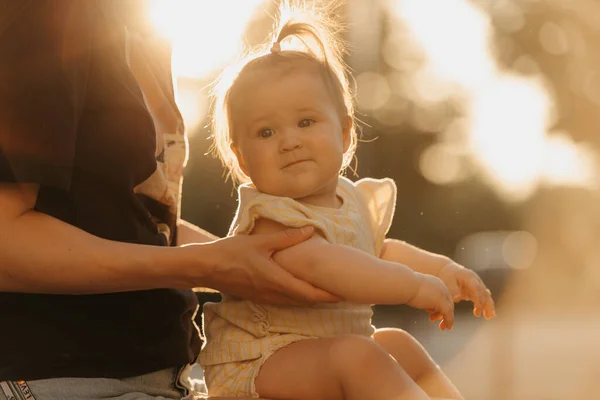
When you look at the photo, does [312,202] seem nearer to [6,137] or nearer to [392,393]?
[392,393]

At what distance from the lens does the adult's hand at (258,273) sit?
1.93 metres

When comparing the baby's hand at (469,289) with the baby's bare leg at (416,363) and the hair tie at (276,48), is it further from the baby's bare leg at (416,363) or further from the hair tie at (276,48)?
the hair tie at (276,48)

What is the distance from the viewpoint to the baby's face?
226cm

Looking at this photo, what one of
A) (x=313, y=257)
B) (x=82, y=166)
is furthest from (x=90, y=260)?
(x=313, y=257)

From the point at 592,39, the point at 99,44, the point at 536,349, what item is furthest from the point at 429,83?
the point at 99,44

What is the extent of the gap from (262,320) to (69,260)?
1.69 feet

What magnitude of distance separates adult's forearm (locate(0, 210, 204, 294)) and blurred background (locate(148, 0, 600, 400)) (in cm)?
623

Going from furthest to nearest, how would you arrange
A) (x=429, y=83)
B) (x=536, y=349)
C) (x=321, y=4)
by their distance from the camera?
1. (x=429, y=83)
2. (x=536, y=349)
3. (x=321, y=4)

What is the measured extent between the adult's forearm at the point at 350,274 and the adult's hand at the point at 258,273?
0.02 m

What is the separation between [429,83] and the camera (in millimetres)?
16516

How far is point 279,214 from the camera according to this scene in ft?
7.04

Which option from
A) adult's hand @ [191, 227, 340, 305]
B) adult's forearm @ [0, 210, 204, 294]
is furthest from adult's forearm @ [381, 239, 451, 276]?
adult's forearm @ [0, 210, 204, 294]

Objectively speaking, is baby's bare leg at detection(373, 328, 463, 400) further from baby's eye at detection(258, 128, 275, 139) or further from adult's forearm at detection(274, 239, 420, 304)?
baby's eye at detection(258, 128, 275, 139)

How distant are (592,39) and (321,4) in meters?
17.2
